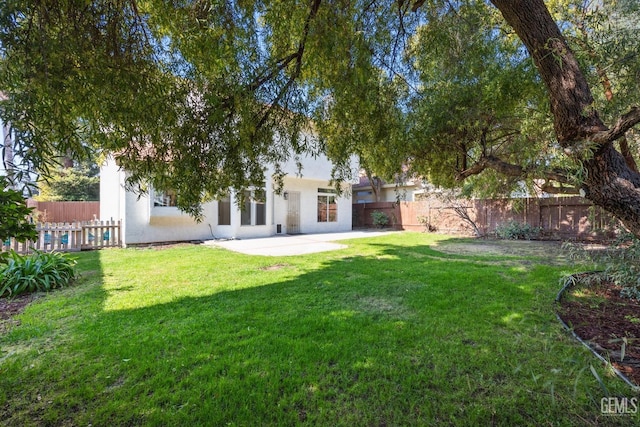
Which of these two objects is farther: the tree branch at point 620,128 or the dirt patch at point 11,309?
the dirt patch at point 11,309

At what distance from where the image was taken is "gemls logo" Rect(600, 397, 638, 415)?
6.63 ft

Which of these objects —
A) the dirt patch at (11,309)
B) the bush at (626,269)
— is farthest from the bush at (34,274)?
the bush at (626,269)

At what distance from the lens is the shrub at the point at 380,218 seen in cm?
1820

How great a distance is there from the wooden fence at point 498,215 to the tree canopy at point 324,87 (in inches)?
187

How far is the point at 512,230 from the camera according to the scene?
12.2 meters

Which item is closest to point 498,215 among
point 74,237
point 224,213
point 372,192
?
point 372,192

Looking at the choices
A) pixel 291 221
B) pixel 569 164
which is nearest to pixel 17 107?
pixel 569 164

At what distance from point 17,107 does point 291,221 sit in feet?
43.4

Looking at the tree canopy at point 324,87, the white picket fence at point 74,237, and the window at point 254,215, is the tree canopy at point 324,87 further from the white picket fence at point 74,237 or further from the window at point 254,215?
the window at point 254,215

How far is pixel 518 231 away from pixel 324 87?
11.4 metres

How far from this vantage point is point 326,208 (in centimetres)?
1638

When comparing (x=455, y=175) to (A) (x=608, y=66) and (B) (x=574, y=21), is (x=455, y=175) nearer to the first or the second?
(A) (x=608, y=66)

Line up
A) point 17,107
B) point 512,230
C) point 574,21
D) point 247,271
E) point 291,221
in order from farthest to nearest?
point 291,221, point 512,230, point 247,271, point 574,21, point 17,107

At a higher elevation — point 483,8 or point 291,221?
point 483,8
